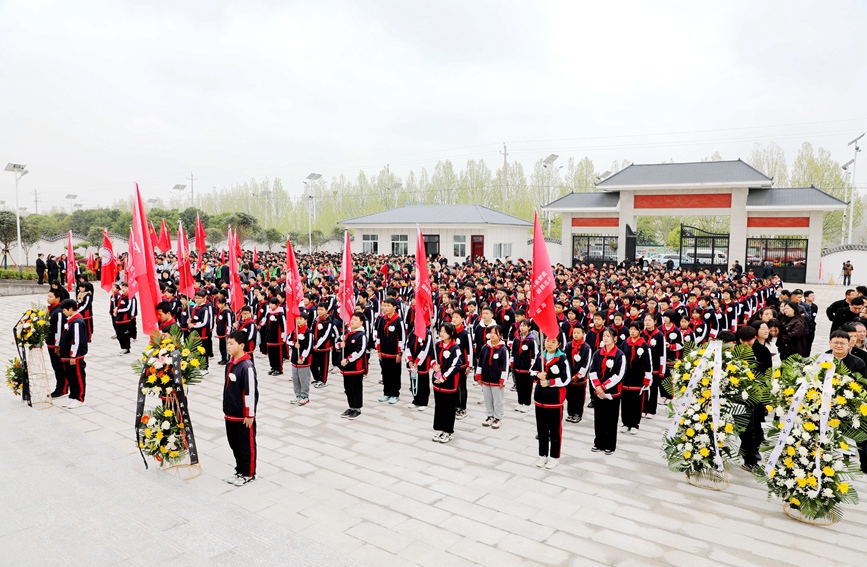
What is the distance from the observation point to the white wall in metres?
30.5

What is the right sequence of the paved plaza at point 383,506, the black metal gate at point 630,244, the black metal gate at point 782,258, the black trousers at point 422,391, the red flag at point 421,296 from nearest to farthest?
the paved plaza at point 383,506, the red flag at point 421,296, the black trousers at point 422,391, the black metal gate at point 782,258, the black metal gate at point 630,244

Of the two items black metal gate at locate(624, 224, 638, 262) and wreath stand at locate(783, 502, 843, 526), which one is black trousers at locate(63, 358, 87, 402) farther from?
black metal gate at locate(624, 224, 638, 262)

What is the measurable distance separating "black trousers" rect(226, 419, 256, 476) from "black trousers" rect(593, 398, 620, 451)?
3968 millimetres

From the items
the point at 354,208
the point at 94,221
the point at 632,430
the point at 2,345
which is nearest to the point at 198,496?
the point at 632,430

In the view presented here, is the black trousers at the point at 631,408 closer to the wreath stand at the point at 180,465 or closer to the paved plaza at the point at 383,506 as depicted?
the paved plaza at the point at 383,506

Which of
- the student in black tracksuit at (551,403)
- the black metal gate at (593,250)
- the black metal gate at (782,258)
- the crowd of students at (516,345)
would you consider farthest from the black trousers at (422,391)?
the black metal gate at (782,258)

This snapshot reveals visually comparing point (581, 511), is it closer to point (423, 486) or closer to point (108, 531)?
point (423, 486)

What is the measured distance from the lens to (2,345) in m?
12.9

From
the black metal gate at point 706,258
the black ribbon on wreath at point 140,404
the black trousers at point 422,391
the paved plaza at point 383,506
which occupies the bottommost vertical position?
the paved plaza at point 383,506

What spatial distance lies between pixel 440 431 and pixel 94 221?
164ft

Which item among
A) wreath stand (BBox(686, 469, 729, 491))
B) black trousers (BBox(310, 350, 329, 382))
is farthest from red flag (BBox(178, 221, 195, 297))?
wreath stand (BBox(686, 469, 729, 491))

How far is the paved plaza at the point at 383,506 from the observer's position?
14.6ft

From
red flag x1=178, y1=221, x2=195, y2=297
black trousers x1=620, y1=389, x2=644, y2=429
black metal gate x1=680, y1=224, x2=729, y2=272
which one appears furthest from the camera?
black metal gate x1=680, y1=224, x2=729, y2=272

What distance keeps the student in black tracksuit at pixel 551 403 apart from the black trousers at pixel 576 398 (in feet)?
5.30
